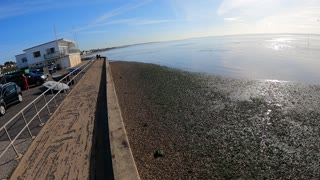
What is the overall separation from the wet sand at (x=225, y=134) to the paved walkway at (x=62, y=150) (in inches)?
68.0

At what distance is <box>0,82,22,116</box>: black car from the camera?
1331 cm

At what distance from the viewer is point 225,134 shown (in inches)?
393

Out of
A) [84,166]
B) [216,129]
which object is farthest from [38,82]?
[84,166]

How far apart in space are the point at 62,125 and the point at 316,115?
442 inches

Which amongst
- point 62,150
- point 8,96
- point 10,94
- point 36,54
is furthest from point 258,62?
point 36,54

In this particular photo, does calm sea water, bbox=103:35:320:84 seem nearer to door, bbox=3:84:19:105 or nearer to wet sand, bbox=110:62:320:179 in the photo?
wet sand, bbox=110:62:320:179

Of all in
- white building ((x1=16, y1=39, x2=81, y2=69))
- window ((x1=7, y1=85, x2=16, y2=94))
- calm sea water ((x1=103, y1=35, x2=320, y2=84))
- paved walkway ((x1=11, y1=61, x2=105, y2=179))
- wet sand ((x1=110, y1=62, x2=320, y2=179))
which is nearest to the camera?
paved walkway ((x1=11, y1=61, x2=105, y2=179))

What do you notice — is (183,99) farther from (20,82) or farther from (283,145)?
(20,82)

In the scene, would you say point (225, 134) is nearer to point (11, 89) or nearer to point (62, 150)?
point (62, 150)

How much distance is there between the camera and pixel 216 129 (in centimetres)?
1055

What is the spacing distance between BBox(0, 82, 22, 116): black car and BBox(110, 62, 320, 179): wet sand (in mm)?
6164

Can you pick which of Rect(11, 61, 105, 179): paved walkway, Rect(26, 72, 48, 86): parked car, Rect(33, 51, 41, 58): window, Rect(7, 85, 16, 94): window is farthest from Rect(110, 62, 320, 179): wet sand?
Rect(33, 51, 41, 58): window

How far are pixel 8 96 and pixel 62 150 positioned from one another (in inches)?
390

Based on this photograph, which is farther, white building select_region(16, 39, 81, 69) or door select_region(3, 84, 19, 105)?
white building select_region(16, 39, 81, 69)
